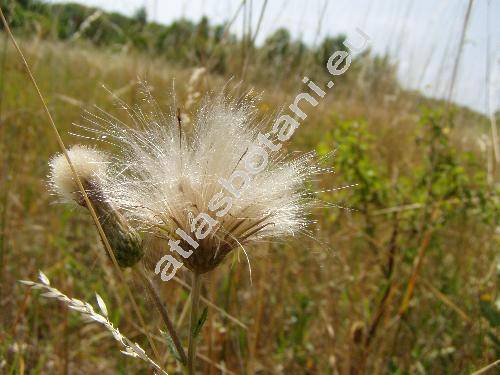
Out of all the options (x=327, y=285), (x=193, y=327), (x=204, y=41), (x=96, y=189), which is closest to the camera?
(x=193, y=327)

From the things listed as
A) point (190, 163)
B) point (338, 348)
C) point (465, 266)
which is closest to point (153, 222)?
point (190, 163)

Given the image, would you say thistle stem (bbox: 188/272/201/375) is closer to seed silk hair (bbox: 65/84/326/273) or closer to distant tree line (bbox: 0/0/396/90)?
seed silk hair (bbox: 65/84/326/273)

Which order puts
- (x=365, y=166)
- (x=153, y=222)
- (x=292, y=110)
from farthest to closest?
(x=365, y=166), (x=292, y=110), (x=153, y=222)

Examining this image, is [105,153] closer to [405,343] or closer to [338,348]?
[338,348]

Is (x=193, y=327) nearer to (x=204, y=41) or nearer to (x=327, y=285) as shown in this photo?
(x=327, y=285)

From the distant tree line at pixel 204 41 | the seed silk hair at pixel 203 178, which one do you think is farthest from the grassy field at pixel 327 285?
the seed silk hair at pixel 203 178

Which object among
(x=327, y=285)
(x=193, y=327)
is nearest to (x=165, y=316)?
(x=193, y=327)
